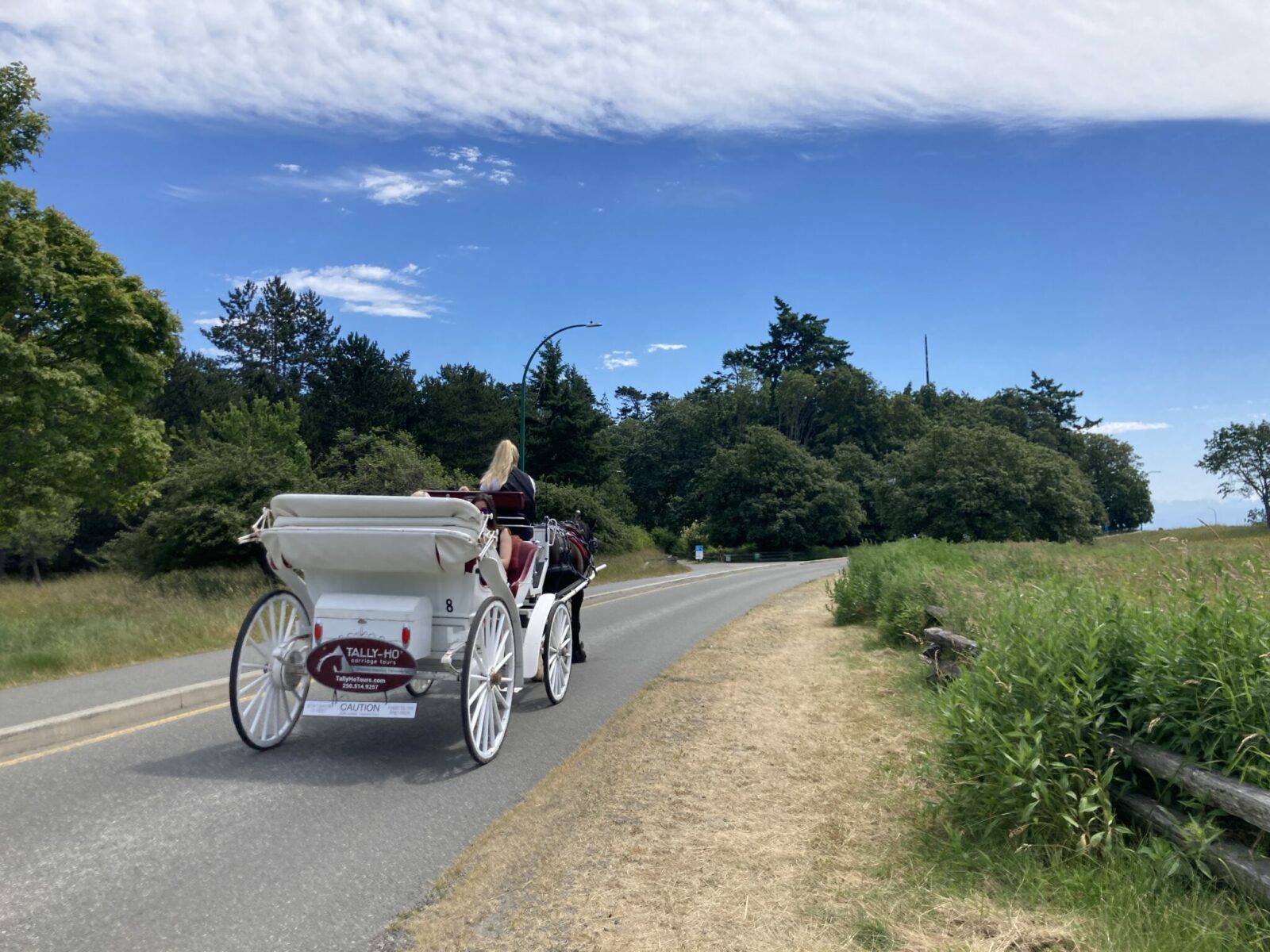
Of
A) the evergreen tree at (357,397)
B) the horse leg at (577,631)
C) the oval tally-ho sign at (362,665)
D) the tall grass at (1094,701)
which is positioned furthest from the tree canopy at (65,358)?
the evergreen tree at (357,397)

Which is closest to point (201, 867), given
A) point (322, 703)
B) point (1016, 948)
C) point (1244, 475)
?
point (322, 703)

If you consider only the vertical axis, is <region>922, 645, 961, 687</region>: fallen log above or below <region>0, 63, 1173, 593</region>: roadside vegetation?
below

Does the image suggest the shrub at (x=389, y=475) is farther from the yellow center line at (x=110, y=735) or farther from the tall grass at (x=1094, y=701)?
the tall grass at (x=1094, y=701)

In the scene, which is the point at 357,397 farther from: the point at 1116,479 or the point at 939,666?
the point at 1116,479

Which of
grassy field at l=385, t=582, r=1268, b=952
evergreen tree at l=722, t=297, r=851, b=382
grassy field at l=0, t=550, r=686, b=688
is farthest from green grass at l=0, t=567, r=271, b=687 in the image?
evergreen tree at l=722, t=297, r=851, b=382

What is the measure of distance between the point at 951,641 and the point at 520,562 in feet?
12.7

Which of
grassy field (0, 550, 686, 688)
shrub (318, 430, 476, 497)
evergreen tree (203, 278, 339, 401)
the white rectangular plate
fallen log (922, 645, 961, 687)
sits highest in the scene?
evergreen tree (203, 278, 339, 401)

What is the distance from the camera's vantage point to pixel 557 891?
4047 millimetres

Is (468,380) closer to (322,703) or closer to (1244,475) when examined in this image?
(322,703)

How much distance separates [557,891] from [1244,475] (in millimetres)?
86523

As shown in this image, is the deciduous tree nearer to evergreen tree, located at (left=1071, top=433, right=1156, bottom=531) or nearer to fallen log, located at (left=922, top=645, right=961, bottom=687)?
evergreen tree, located at (left=1071, top=433, right=1156, bottom=531)

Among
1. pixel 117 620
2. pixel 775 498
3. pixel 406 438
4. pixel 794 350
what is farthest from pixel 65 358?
pixel 794 350

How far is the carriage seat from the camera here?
24.9 ft

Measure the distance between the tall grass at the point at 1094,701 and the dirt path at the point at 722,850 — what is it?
57 cm
